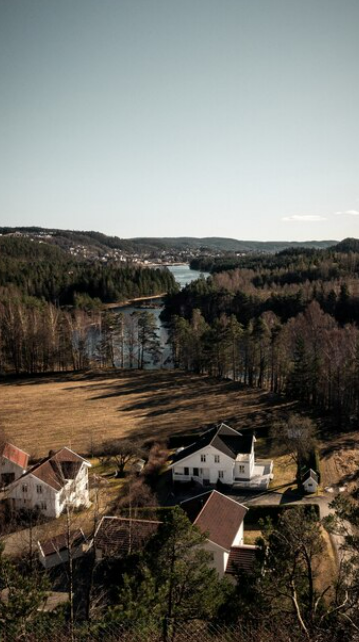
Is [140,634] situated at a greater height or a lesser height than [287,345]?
greater

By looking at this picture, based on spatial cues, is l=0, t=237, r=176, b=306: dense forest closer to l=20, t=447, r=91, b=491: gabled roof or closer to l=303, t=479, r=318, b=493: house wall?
l=20, t=447, r=91, b=491: gabled roof

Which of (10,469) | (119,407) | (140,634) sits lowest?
(119,407)

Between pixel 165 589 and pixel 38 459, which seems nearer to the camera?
pixel 165 589

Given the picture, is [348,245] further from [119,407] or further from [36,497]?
[36,497]

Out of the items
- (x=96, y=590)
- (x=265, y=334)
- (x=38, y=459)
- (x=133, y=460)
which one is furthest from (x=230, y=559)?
(x=265, y=334)

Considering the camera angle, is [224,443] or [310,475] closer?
[310,475]

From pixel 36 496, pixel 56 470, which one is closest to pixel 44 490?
pixel 36 496

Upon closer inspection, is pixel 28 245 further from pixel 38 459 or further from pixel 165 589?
pixel 165 589
